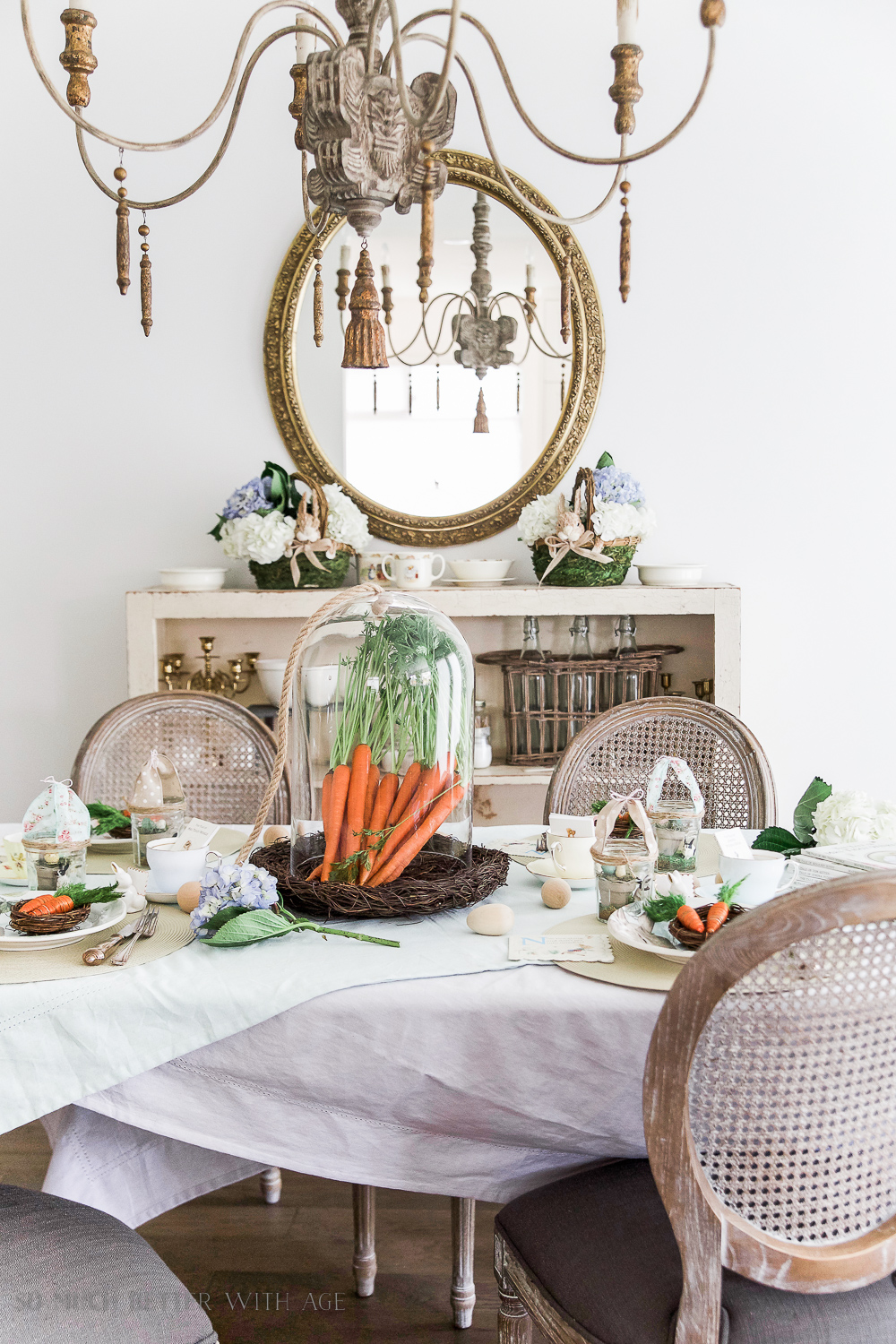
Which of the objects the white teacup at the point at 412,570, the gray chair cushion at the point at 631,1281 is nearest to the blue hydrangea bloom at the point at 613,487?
the white teacup at the point at 412,570

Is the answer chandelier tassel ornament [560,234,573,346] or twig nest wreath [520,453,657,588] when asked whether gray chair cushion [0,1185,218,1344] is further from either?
chandelier tassel ornament [560,234,573,346]

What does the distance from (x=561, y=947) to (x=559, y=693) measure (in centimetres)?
159

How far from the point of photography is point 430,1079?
3.70 feet

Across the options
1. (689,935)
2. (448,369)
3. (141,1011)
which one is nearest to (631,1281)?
(689,935)

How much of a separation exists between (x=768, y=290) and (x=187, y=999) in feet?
8.31

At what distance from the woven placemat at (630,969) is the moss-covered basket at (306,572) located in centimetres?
164

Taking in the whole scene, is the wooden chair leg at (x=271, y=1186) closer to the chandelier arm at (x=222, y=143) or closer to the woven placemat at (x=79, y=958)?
the woven placemat at (x=79, y=958)

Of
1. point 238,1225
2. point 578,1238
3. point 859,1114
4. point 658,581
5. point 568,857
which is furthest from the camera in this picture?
point 658,581

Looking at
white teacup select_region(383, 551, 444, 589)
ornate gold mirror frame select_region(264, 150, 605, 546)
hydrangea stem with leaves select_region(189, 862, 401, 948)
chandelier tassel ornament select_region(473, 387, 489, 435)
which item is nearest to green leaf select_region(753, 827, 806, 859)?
hydrangea stem with leaves select_region(189, 862, 401, 948)

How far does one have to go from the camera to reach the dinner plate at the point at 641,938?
1159mm

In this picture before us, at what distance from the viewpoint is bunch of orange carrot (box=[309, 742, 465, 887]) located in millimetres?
1440

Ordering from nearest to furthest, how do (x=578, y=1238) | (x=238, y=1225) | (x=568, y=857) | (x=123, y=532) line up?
1. (x=578, y=1238)
2. (x=568, y=857)
3. (x=238, y=1225)
4. (x=123, y=532)

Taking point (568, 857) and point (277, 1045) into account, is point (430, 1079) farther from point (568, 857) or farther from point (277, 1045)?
point (568, 857)

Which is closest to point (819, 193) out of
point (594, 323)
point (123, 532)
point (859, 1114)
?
point (594, 323)
